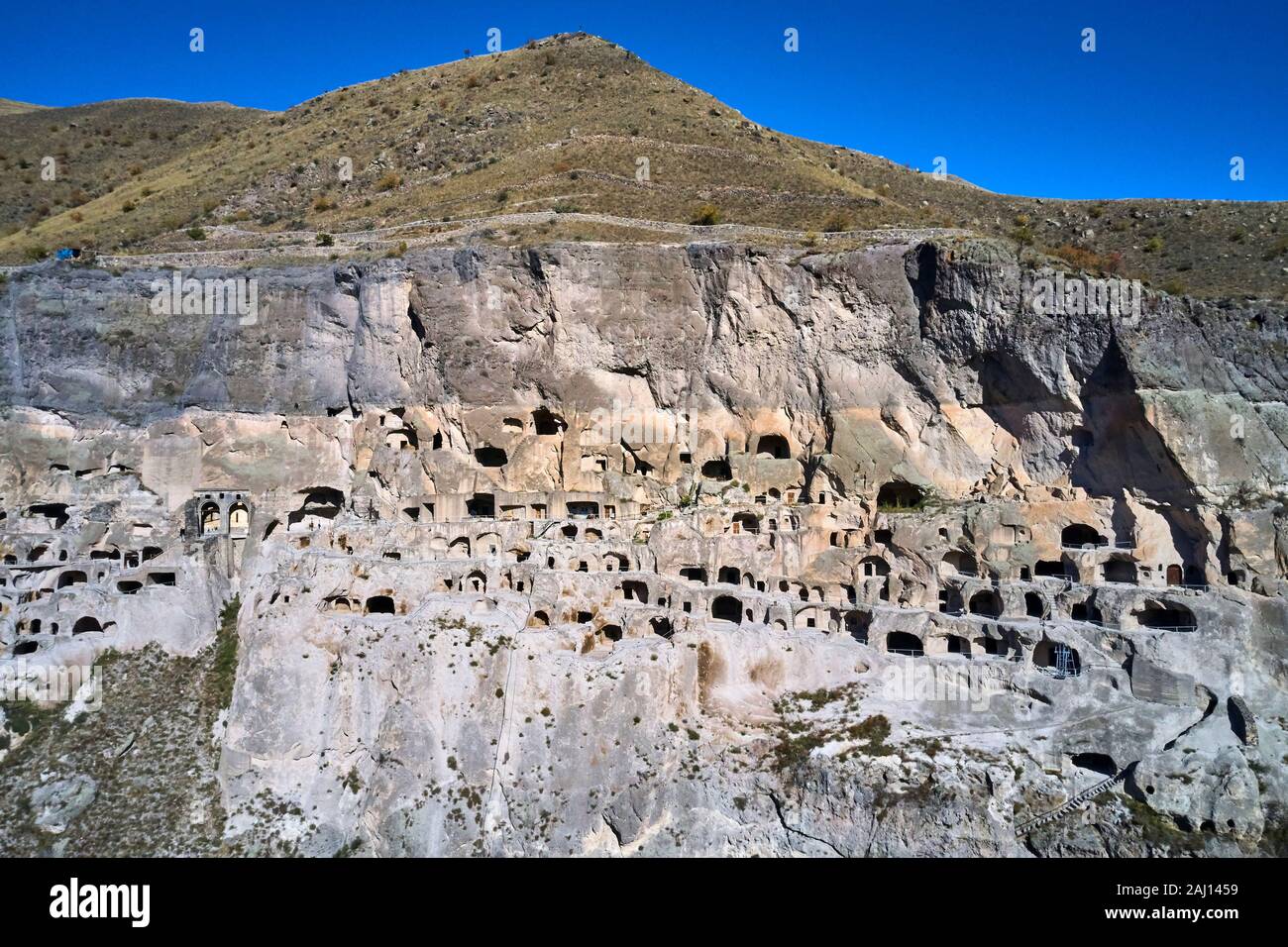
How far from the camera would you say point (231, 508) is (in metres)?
32.1

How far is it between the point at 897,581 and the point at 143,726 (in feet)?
78.5

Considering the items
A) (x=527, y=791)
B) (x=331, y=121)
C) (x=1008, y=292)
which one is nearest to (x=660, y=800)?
(x=527, y=791)

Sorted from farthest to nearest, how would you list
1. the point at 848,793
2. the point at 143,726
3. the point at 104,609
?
the point at 104,609 → the point at 143,726 → the point at 848,793

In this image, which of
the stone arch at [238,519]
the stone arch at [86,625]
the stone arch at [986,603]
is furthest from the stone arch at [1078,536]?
the stone arch at [86,625]

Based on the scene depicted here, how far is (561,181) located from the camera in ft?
153

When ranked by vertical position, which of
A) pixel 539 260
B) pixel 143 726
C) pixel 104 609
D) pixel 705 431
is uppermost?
pixel 539 260

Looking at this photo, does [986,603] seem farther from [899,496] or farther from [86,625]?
[86,625]

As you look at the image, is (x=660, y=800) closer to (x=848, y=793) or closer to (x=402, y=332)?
(x=848, y=793)

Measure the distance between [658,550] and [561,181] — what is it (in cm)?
2550

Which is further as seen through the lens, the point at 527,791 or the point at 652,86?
the point at 652,86

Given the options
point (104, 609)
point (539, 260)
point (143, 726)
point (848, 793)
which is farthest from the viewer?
point (539, 260)

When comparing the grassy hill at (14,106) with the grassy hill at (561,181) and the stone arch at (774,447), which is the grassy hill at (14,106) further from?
the stone arch at (774,447)

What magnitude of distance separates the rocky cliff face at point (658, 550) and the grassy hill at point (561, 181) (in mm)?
8033

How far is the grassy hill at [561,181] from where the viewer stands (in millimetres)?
43531
